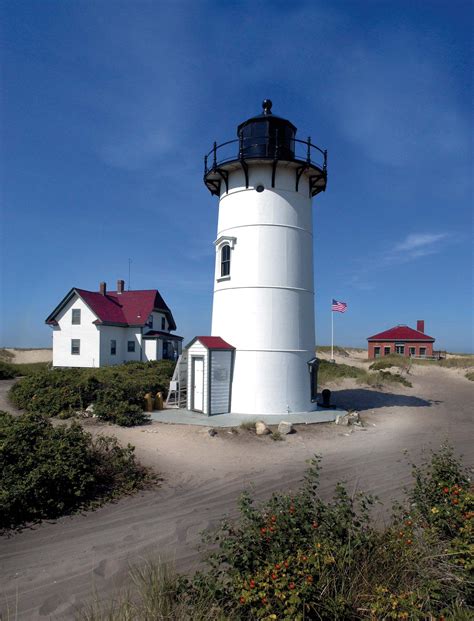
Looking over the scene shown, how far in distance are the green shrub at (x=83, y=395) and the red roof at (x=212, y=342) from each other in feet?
9.79

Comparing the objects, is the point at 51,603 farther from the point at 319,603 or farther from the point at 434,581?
the point at 434,581

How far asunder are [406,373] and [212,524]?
32.1 metres

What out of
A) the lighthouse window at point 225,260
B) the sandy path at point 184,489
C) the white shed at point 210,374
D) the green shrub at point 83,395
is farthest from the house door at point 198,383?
the lighthouse window at point 225,260

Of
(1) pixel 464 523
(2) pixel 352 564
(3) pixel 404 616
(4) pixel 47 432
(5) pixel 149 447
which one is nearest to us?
(3) pixel 404 616

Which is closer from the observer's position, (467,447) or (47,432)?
(47,432)

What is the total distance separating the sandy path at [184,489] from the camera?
16.0ft

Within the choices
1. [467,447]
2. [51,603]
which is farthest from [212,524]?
[467,447]

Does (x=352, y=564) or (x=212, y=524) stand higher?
(x=352, y=564)

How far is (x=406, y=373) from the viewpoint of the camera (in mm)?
34781

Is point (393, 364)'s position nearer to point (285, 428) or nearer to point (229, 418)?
point (229, 418)

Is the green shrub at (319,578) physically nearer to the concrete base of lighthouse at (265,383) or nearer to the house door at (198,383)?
the concrete base of lighthouse at (265,383)

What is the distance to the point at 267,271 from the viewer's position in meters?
15.0

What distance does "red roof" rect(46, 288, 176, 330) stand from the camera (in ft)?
96.1

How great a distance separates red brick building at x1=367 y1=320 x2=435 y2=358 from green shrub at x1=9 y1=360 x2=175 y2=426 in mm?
37431
